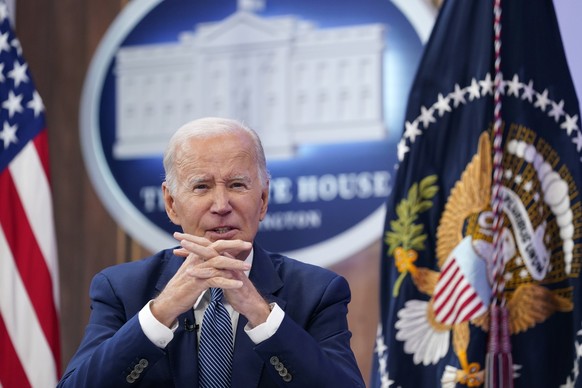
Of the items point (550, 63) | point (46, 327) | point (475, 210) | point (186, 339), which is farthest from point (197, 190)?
point (46, 327)

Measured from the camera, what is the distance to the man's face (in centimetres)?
229

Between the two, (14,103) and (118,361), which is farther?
(14,103)

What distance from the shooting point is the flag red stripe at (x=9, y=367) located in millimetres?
3771

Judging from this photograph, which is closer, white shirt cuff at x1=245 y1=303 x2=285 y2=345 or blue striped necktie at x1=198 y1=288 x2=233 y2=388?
white shirt cuff at x1=245 y1=303 x2=285 y2=345

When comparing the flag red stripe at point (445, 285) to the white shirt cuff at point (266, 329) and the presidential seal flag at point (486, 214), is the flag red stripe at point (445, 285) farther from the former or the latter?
the white shirt cuff at point (266, 329)

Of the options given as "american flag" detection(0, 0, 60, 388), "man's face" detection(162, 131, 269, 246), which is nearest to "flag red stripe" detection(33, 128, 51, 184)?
"american flag" detection(0, 0, 60, 388)

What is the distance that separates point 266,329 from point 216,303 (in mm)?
229

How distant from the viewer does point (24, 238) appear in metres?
3.90

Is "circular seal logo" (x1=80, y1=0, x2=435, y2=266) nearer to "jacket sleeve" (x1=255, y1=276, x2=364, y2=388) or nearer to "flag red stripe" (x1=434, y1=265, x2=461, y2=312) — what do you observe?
"flag red stripe" (x1=434, y1=265, x2=461, y2=312)

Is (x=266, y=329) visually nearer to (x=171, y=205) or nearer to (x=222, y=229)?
(x=222, y=229)

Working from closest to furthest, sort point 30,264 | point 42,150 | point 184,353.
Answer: point 184,353 < point 30,264 < point 42,150

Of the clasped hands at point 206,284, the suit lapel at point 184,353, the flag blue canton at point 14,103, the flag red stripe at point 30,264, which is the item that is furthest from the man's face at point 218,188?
the flag blue canton at point 14,103

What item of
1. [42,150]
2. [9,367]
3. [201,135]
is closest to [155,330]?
[201,135]

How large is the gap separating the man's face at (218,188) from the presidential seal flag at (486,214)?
114 centimetres
